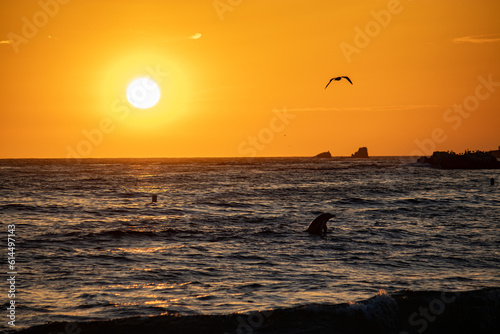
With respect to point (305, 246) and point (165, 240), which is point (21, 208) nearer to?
point (165, 240)

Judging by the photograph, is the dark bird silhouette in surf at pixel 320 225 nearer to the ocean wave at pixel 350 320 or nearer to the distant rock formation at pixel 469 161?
the ocean wave at pixel 350 320

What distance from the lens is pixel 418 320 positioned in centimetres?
1023

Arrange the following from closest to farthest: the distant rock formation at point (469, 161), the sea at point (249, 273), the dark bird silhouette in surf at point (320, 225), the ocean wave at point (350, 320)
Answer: the ocean wave at point (350, 320)
the sea at point (249, 273)
the dark bird silhouette in surf at point (320, 225)
the distant rock formation at point (469, 161)

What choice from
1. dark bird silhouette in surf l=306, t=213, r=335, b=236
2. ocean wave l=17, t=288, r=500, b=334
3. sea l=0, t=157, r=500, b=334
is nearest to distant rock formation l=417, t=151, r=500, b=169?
sea l=0, t=157, r=500, b=334

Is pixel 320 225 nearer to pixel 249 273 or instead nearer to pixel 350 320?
pixel 249 273

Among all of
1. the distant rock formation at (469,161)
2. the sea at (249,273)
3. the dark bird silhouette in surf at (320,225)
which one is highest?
the distant rock formation at (469,161)

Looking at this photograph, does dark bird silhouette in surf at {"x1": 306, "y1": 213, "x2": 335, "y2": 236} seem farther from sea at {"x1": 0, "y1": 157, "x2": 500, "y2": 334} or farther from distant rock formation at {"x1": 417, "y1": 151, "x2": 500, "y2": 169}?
distant rock formation at {"x1": 417, "y1": 151, "x2": 500, "y2": 169}

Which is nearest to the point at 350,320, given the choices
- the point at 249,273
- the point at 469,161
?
the point at 249,273

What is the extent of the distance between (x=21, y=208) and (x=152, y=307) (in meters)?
25.8

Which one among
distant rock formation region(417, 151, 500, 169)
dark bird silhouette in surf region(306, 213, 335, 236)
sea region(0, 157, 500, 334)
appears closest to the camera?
sea region(0, 157, 500, 334)

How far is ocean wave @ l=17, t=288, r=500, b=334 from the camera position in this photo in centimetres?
949

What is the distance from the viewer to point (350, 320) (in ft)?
32.9

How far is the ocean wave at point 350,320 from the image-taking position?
949cm

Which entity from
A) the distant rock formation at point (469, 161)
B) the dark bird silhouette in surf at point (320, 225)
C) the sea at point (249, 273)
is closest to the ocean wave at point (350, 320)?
the sea at point (249, 273)
